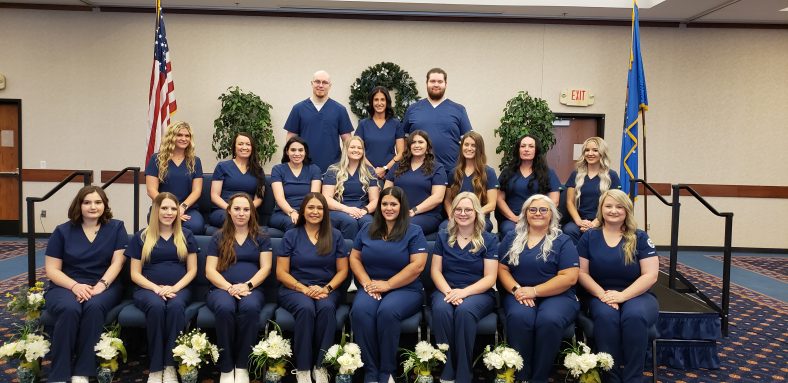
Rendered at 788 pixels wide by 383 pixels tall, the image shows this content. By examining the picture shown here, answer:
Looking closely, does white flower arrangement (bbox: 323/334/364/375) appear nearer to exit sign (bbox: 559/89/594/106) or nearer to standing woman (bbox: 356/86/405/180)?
standing woman (bbox: 356/86/405/180)

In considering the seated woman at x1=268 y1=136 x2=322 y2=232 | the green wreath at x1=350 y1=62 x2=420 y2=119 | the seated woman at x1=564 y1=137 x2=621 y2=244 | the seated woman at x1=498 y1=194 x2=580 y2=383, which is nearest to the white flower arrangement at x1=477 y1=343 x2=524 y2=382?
the seated woman at x1=498 y1=194 x2=580 y2=383

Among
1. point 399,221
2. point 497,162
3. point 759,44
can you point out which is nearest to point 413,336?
point 399,221

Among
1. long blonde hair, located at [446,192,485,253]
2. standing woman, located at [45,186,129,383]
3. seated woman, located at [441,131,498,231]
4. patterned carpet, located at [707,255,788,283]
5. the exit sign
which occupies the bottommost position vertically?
patterned carpet, located at [707,255,788,283]

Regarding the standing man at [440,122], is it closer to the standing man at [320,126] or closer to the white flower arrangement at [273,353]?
the standing man at [320,126]

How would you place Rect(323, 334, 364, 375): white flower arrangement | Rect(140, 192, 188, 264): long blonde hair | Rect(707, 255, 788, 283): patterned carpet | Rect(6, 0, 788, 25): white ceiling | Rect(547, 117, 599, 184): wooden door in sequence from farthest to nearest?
Rect(547, 117, 599, 184): wooden door, Rect(6, 0, 788, 25): white ceiling, Rect(707, 255, 788, 283): patterned carpet, Rect(140, 192, 188, 264): long blonde hair, Rect(323, 334, 364, 375): white flower arrangement

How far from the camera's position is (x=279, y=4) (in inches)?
306

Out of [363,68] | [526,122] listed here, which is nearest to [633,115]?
[526,122]

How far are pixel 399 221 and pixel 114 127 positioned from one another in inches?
242

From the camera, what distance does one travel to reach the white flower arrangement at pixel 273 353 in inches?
135

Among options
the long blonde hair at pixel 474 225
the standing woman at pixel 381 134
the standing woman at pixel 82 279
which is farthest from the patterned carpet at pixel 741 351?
the standing woman at pixel 381 134

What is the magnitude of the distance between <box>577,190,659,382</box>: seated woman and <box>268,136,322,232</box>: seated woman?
2.29 m

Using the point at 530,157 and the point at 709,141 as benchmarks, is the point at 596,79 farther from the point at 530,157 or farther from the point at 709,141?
the point at 530,157

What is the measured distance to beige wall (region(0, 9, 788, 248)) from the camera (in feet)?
26.9

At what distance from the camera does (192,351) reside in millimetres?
3385
